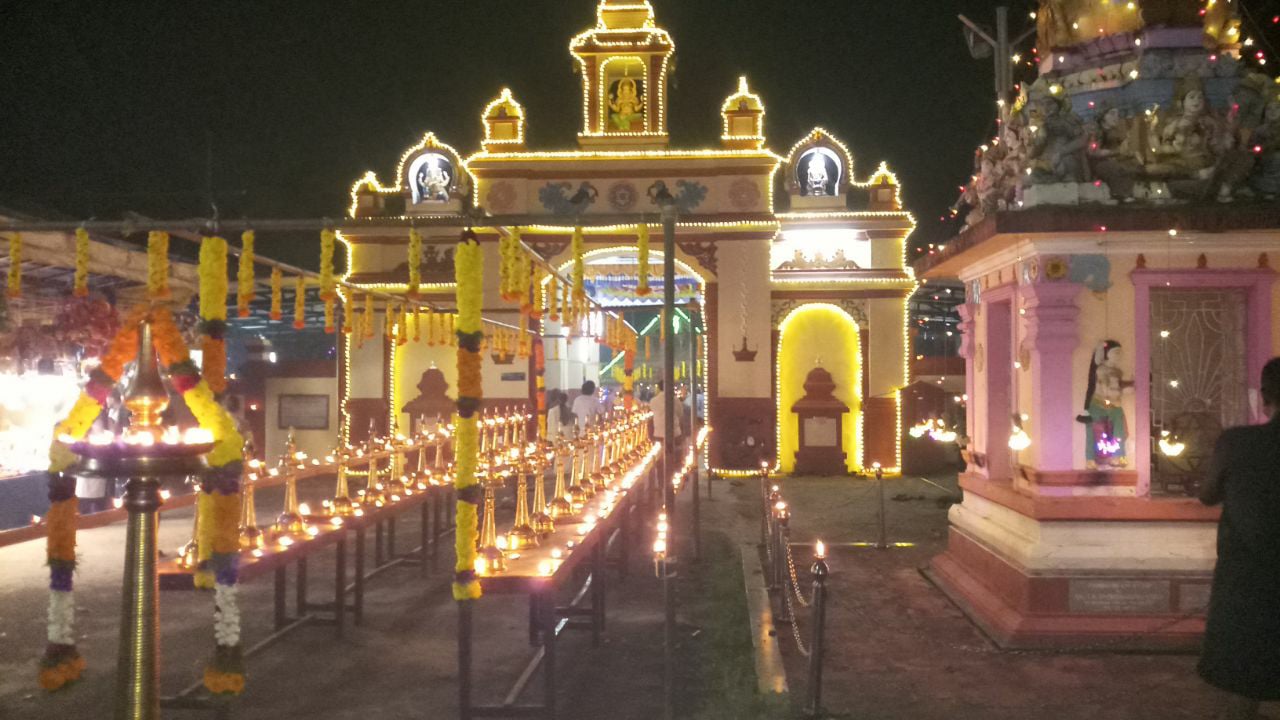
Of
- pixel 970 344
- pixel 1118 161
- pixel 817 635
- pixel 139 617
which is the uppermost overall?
pixel 1118 161

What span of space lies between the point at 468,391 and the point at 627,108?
1570 cm

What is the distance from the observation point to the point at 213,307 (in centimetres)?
627

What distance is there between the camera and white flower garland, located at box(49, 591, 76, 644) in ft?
18.4

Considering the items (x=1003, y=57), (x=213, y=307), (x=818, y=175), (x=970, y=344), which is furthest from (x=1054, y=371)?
(x=818, y=175)

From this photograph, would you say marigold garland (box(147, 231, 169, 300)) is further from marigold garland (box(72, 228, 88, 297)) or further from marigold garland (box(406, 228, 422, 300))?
marigold garland (box(406, 228, 422, 300))

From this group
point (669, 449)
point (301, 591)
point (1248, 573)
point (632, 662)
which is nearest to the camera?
point (1248, 573)

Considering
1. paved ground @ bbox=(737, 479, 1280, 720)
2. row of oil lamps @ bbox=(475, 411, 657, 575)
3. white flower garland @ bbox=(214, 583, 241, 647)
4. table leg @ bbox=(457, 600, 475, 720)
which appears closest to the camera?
white flower garland @ bbox=(214, 583, 241, 647)

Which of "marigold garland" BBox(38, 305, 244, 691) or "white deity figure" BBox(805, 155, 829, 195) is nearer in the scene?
"marigold garland" BBox(38, 305, 244, 691)

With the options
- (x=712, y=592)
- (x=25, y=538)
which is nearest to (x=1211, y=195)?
(x=712, y=592)

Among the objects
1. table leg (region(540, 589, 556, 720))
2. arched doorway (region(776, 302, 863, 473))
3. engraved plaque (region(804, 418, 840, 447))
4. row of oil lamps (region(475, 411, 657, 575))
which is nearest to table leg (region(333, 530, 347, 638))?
row of oil lamps (region(475, 411, 657, 575))

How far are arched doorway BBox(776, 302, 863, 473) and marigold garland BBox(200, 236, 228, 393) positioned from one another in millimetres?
15226

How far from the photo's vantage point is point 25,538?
12438mm

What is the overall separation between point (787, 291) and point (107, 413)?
14.1m

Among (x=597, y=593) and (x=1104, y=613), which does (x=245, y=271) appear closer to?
A: (x=597, y=593)
